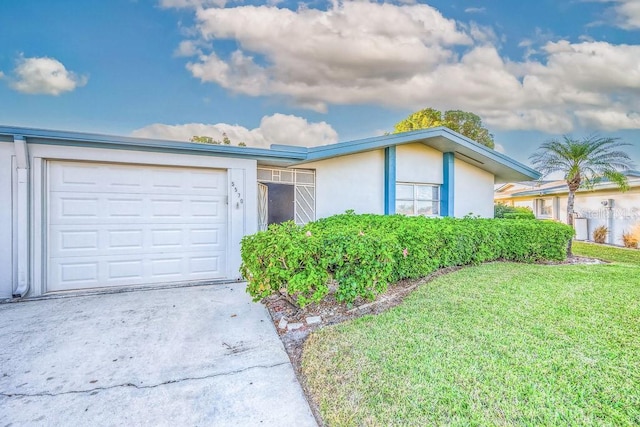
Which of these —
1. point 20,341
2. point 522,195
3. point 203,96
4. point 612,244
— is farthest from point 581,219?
point 20,341

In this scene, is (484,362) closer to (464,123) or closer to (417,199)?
(417,199)

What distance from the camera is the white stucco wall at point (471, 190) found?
9.70 m

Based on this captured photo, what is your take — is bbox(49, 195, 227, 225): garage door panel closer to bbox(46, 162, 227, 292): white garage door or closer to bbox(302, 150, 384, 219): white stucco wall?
bbox(46, 162, 227, 292): white garage door

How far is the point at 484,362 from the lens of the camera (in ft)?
8.93

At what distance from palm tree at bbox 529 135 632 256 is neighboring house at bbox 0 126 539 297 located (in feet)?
20.5

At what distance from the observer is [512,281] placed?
541 cm

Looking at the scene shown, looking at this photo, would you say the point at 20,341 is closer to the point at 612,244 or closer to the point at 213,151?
the point at 213,151

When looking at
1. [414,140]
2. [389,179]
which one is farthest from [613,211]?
[389,179]

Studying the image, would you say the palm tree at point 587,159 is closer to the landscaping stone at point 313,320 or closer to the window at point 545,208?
the window at point 545,208

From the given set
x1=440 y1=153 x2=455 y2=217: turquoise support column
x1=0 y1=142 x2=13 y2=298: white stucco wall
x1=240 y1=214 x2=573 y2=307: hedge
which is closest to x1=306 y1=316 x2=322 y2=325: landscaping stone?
x1=240 y1=214 x2=573 y2=307: hedge

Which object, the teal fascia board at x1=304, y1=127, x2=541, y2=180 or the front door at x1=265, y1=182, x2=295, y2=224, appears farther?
the front door at x1=265, y1=182, x2=295, y2=224

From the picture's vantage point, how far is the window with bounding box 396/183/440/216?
355 inches

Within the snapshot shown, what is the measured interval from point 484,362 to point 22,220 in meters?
7.17

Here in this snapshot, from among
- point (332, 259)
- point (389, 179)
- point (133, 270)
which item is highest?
point (389, 179)
